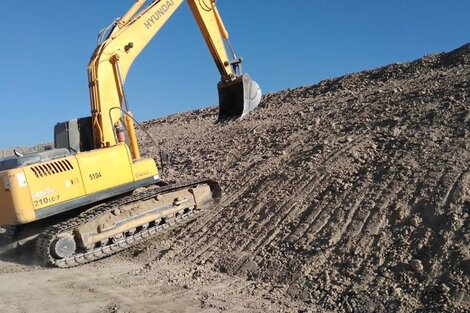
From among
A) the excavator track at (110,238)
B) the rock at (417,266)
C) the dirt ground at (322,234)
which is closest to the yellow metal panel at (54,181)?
the excavator track at (110,238)

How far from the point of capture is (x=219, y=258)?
7043 mm

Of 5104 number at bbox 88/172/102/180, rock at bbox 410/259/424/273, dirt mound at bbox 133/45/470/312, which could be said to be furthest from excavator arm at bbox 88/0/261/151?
rock at bbox 410/259/424/273

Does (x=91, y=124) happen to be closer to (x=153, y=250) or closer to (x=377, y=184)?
(x=153, y=250)

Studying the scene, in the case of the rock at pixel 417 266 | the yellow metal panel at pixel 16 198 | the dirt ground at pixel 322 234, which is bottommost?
the rock at pixel 417 266

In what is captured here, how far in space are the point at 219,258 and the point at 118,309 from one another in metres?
1.95

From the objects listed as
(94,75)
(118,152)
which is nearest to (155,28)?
(94,75)

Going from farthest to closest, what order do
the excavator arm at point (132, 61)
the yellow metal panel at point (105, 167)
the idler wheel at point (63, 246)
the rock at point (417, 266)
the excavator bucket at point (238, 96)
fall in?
the excavator bucket at point (238, 96) → the excavator arm at point (132, 61) → the yellow metal panel at point (105, 167) → the idler wheel at point (63, 246) → the rock at point (417, 266)

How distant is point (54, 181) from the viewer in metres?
7.33

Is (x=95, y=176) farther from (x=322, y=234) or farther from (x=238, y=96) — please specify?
(x=322, y=234)

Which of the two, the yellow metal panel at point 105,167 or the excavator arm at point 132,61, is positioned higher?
the excavator arm at point 132,61

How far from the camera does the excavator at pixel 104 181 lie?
716cm

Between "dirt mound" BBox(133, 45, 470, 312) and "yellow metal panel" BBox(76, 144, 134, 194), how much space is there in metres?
1.35

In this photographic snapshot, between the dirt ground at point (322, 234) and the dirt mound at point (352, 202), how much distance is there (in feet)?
0.06

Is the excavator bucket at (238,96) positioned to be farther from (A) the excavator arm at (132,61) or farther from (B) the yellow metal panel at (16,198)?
(B) the yellow metal panel at (16,198)
